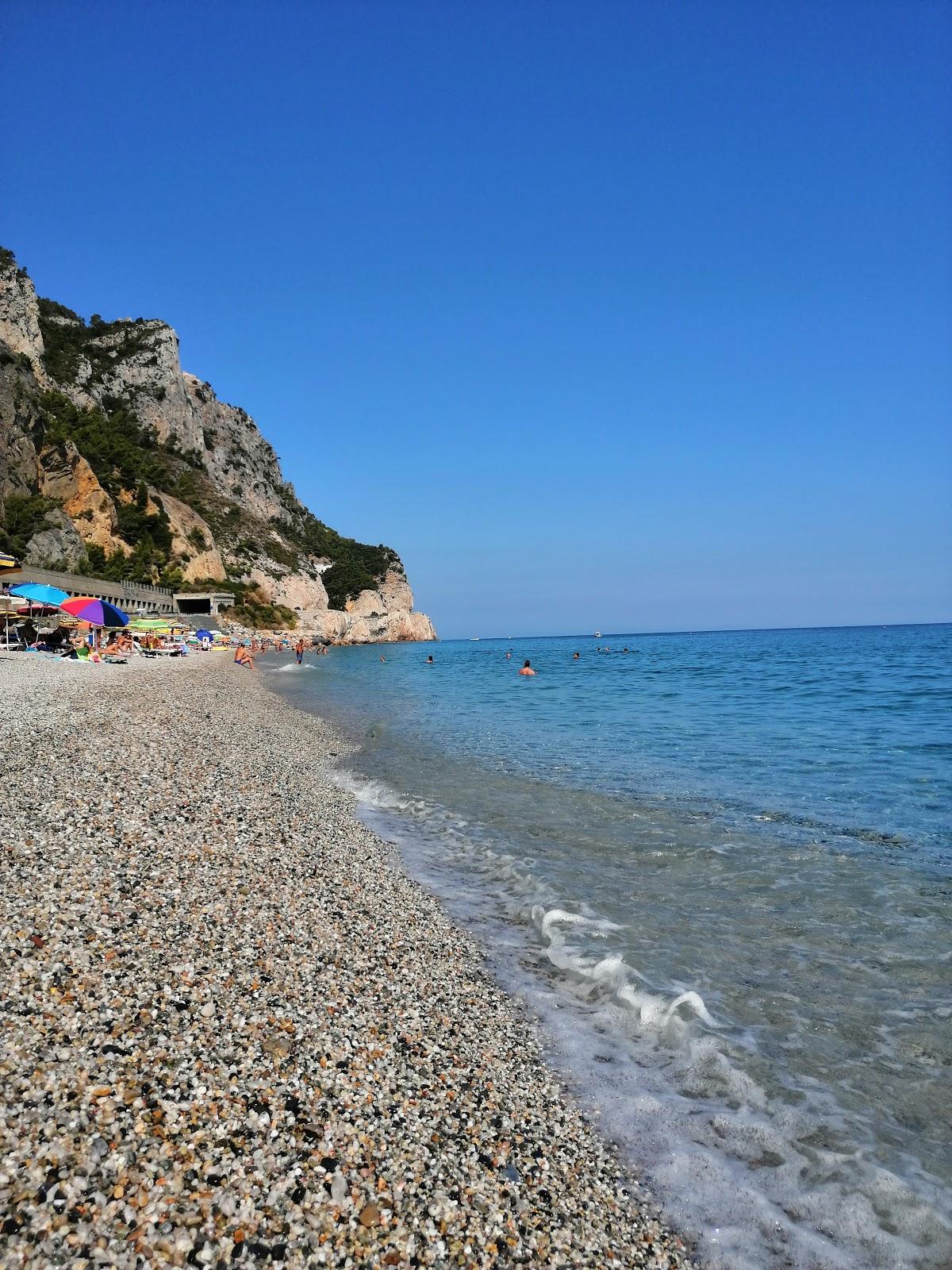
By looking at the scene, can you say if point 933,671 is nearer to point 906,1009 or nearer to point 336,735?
point 336,735

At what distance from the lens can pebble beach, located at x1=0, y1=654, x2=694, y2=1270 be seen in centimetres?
262

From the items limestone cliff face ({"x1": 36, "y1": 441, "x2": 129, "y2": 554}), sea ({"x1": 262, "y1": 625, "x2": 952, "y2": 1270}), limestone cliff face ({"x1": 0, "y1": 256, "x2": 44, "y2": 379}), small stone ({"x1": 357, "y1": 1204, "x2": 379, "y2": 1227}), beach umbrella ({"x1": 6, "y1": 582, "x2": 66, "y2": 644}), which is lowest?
sea ({"x1": 262, "y1": 625, "x2": 952, "y2": 1270})

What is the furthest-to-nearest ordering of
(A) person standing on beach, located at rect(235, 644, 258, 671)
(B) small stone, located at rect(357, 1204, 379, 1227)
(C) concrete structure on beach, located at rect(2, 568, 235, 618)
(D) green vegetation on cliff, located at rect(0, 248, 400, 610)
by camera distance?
(D) green vegetation on cliff, located at rect(0, 248, 400, 610)
(A) person standing on beach, located at rect(235, 644, 258, 671)
(C) concrete structure on beach, located at rect(2, 568, 235, 618)
(B) small stone, located at rect(357, 1204, 379, 1227)

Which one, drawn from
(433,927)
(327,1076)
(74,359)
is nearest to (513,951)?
(433,927)

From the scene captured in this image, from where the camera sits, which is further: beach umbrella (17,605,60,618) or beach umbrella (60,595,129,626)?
beach umbrella (17,605,60,618)

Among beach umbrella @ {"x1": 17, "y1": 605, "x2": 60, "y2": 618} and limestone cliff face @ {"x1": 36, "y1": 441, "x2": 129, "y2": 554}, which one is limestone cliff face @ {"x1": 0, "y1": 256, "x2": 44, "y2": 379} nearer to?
limestone cliff face @ {"x1": 36, "y1": 441, "x2": 129, "y2": 554}

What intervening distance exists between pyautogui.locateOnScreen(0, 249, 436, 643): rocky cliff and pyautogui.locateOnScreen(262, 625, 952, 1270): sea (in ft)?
170

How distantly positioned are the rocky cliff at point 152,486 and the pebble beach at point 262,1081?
53.0m

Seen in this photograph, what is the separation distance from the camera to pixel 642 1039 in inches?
190

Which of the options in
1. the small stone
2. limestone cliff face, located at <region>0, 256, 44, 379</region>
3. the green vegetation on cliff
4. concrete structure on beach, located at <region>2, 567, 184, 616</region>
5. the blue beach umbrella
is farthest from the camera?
limestone cliff face, located at <region>0, 256, 44, 379</region>

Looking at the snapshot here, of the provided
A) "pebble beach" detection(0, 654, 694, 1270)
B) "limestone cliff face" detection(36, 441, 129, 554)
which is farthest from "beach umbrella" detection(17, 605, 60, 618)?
"pebble beach" detection(0, 654, 694, 1270)

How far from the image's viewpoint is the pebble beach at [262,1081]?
2.62 meters

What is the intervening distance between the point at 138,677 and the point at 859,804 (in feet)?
78.9

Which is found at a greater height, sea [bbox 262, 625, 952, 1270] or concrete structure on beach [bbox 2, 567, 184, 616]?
concrete structure on beach [bbox 2, 567, 184, 616]
